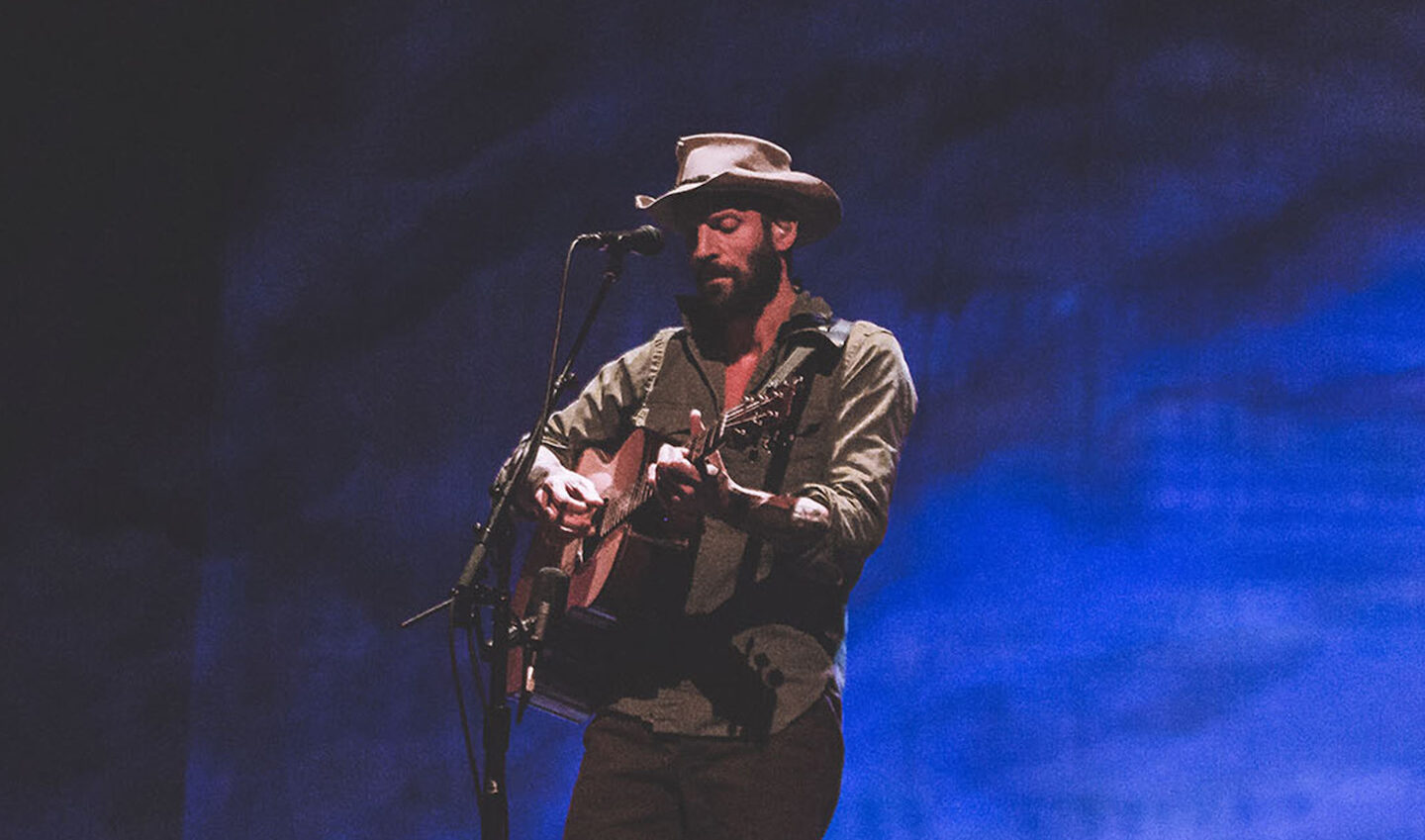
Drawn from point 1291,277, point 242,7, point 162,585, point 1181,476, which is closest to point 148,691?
point 162,585

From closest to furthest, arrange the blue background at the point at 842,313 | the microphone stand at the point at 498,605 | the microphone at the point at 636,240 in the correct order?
the microphone stand at the point at 498,605 → the microphone at the point at 636,240 → the blue background at the point at 842,313

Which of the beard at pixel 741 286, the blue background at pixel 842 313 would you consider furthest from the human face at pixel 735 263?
the blue background at pixel 842 313

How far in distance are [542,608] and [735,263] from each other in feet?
3.28

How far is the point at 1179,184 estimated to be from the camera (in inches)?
184

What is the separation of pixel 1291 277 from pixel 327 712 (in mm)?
3874

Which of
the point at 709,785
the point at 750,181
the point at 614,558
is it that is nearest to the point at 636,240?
the point at 750,181

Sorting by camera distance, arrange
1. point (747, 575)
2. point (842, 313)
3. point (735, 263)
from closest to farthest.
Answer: point (747, 575), point (735, 263), point (842, 313)

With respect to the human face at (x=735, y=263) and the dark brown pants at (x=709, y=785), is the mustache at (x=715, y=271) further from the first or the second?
the dark brown pants at (x=709, y=785)

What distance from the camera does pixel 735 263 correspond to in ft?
11.1

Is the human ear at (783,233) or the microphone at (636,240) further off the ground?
the human ear at (783,233)

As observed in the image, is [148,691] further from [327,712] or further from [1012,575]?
[1012,575]

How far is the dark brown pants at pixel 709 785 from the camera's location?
2.87 meters

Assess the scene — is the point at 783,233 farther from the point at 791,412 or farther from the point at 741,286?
the point at 791,412

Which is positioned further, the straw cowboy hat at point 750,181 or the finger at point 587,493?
the straw cowboy hat at point 750,181
